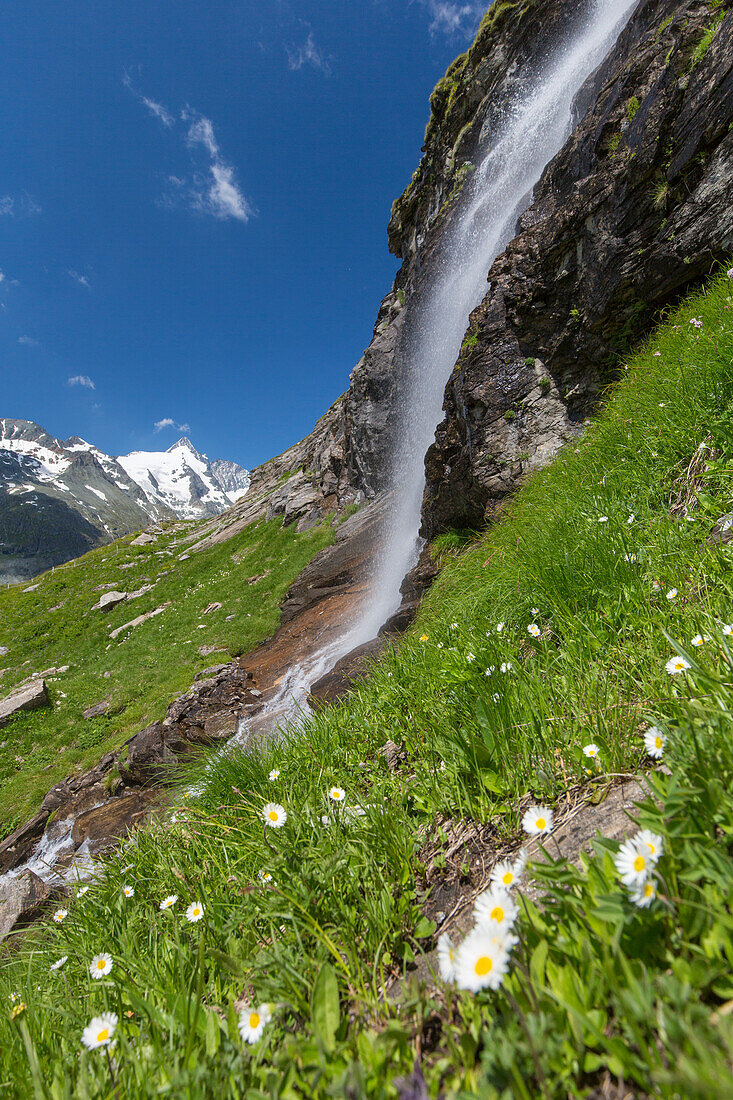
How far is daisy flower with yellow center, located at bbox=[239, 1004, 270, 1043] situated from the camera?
4.15ft

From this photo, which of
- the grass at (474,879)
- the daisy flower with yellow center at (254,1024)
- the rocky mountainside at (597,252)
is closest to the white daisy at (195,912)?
the grass at (474,879)

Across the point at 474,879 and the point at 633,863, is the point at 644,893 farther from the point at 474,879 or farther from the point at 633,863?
the point at 474,879

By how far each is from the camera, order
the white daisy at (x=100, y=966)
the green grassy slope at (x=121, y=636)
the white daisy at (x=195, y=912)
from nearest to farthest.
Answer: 1. the white daisy at (x=100, y=966)
2. the white daisy at (x=195, y=912)
3. the green grassy slope at (x=121, y=636)

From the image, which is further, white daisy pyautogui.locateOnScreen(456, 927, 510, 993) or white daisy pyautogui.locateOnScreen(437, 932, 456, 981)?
white daisy pyautogui.locateOnScreen(437, 932, 456, 981)

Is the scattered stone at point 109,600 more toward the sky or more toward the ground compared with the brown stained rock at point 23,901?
more toward the sky

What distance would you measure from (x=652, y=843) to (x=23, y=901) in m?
9.28

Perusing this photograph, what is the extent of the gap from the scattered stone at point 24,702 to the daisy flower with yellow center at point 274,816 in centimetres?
1683

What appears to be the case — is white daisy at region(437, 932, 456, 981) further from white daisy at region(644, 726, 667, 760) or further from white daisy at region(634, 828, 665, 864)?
white daisy at region(644, 726, 667, 760)

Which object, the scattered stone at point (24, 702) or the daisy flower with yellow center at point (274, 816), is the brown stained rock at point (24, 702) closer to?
the scattered stone at point (24, 702)

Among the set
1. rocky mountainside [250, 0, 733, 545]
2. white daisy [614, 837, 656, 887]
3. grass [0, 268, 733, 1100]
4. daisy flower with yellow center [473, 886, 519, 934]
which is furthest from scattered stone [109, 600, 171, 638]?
white daisy [614, 837, 656, 887]

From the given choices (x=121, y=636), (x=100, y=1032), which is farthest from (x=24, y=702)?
(x=100, y=1032)

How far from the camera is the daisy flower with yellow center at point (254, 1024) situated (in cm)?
126

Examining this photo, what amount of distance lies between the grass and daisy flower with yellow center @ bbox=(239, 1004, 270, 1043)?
5 centimetres

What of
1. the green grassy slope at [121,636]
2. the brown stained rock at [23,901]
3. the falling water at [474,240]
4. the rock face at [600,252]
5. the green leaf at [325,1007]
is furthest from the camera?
the falling water at [474,240]
